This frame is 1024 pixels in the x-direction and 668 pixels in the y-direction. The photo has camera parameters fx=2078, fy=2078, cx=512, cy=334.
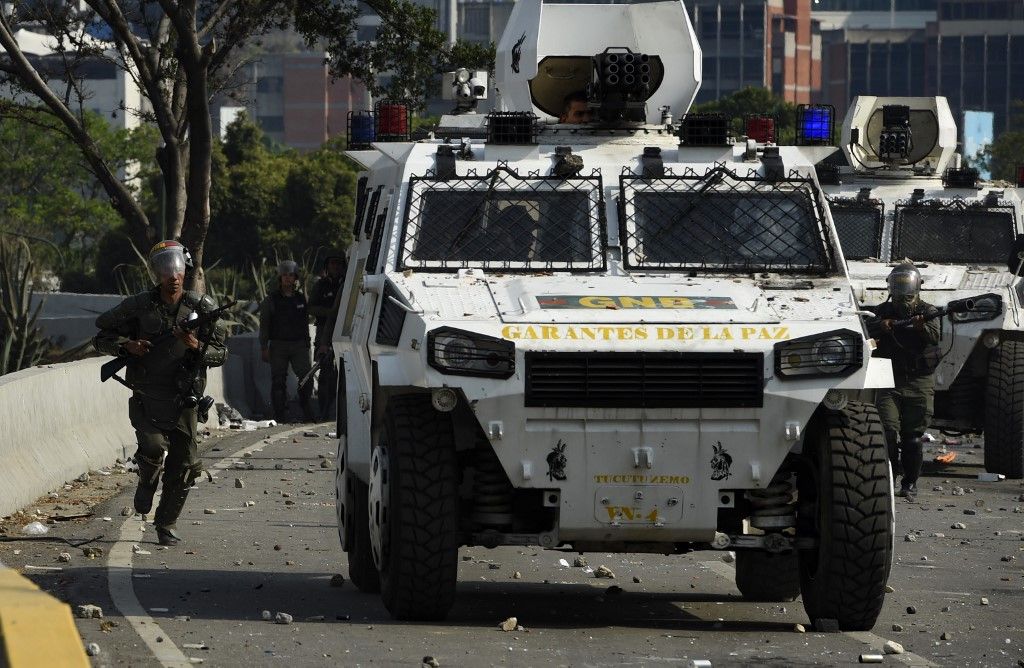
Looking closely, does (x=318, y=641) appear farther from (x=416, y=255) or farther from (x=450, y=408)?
(x=416, y=255)

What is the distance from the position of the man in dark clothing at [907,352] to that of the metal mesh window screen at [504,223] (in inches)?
215

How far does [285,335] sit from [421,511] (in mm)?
13375

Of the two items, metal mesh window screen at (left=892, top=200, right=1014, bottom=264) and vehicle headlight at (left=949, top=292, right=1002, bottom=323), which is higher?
metal mesh window screen at (left=892, top=200, right=1014, bottom=264)

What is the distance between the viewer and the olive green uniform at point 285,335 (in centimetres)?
2175

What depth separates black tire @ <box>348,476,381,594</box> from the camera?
1016cm

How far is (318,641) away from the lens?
8.55 meters

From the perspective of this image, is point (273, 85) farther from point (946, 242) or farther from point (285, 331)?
point (946, 242)

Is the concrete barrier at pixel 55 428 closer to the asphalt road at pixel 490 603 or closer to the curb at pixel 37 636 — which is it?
the asphalt road at pixel 490 603

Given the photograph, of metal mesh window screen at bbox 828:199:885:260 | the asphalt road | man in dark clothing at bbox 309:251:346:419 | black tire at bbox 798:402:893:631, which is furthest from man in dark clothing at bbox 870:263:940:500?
black tire at bbox 798:402:893:631

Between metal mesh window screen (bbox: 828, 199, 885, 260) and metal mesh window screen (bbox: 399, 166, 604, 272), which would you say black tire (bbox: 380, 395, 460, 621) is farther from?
metal mesh window screen (bbox: 828, 199, 885, 260)

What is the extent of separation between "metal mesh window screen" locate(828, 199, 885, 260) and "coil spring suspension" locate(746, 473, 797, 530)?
9.21 metres

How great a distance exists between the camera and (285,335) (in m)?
21.9

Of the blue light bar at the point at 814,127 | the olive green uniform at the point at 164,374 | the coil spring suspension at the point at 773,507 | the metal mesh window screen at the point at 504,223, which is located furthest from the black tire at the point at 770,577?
the olive green uniform at the point at 164,374

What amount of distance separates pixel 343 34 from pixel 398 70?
2.84 ft
